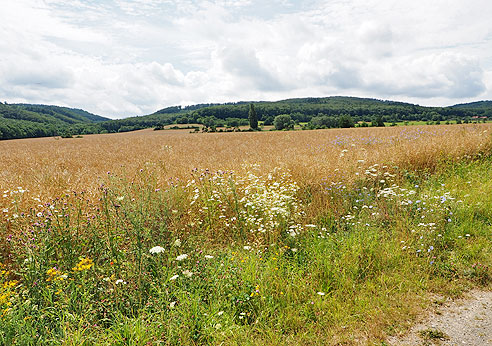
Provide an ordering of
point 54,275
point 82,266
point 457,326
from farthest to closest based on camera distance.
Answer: point 54,275 < point 82,266 < point 457,326

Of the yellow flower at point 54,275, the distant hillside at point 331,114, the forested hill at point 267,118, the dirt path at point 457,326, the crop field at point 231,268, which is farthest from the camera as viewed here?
the distant hillside at point 331,114

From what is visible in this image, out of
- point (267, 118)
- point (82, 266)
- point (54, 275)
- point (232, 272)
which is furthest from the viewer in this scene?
point (267, 118)

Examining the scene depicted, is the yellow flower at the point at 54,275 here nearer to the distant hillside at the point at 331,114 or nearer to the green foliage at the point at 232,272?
the green foliage at the point at 232,272

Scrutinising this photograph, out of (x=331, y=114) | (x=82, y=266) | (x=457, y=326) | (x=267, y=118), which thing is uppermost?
(x=331, y=114)

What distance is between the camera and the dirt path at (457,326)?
282 cm

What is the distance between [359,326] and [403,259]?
5.69 feet

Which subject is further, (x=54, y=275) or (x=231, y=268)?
(x=231, y=268)

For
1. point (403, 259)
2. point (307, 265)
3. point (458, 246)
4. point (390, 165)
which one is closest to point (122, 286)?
point (307, 265)

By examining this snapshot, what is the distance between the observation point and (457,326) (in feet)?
9.93

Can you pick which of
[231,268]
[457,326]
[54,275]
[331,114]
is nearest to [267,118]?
[331,114]

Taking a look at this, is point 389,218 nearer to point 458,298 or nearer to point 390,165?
point 458,298

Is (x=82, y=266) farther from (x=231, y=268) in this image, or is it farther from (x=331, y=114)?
(x=331, y=114)

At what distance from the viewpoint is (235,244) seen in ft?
16.6

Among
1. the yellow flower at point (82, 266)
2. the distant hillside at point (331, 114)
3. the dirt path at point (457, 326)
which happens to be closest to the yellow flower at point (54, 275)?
the yellow flower at point (82, 266)
